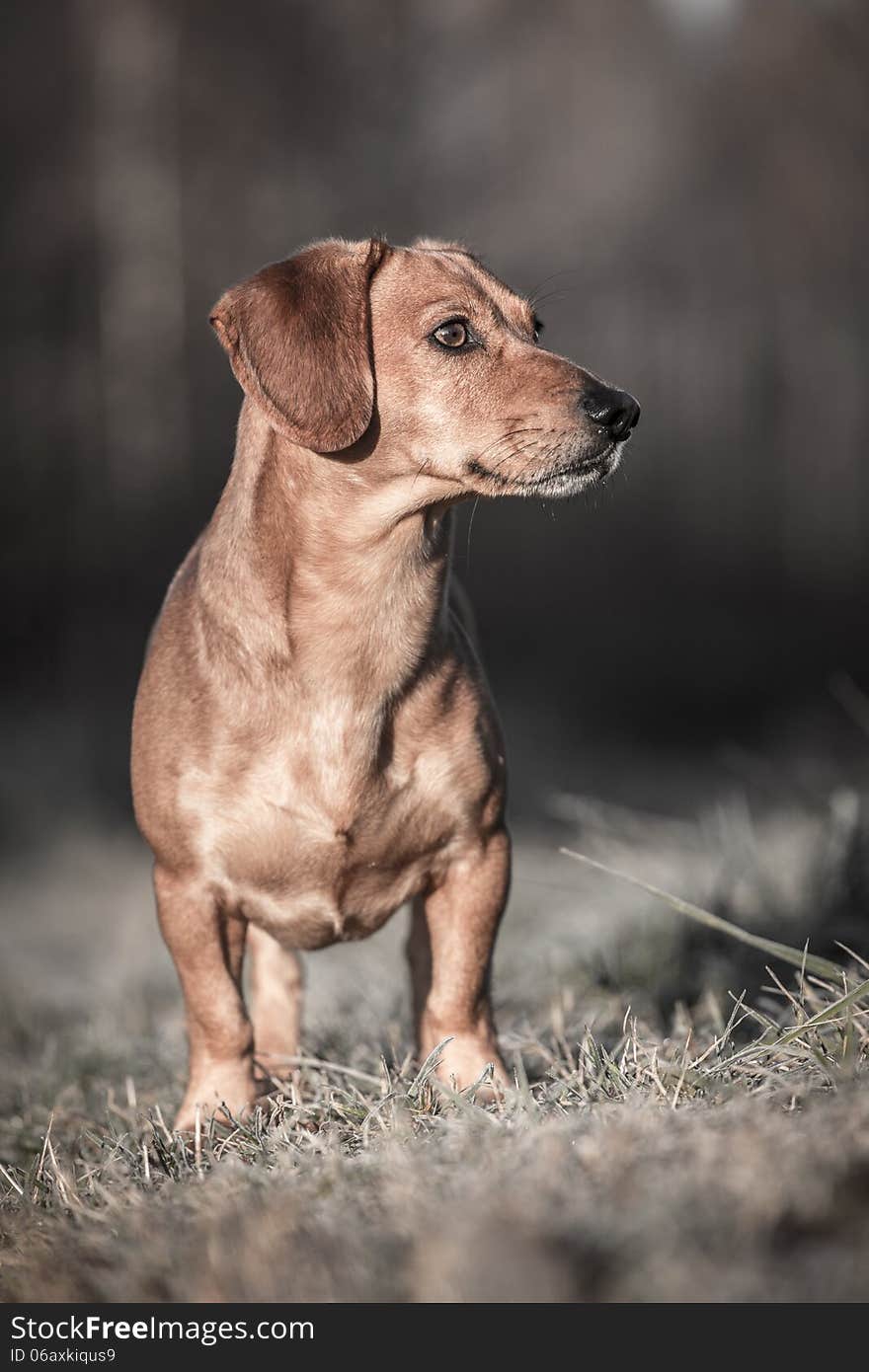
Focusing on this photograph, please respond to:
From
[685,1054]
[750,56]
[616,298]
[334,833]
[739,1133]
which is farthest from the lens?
[616,298]

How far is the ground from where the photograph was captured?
6.35 feet

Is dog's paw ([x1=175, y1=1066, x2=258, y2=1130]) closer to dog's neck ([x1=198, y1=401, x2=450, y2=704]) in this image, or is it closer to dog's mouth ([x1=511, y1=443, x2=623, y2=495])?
dog's neck ([x1=198, y1=401, x2=450, y2=704])

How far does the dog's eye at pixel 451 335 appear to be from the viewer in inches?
142

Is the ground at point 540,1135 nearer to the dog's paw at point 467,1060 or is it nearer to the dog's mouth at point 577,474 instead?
the dog's paw at point 467,1060

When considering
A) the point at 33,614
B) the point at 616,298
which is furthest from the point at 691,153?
the point at 33,614

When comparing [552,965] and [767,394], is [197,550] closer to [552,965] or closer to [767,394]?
[552,965]

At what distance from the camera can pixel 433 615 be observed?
3.64 m

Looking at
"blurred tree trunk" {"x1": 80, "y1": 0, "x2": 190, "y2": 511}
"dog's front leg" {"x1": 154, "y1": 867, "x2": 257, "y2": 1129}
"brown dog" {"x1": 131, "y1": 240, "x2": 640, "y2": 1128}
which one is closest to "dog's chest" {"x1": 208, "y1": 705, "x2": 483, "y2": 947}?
"brown dog" {"x1": 131, "y1": 240, "x2": 640, "y2": 1128}

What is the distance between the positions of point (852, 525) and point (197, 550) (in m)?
22.0

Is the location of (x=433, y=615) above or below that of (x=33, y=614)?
above

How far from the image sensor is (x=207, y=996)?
3.65m

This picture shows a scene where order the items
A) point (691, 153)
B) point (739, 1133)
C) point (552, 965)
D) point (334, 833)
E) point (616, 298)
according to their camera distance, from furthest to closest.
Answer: point (691, 153) < point (616, 298) < point (552, 965) < point (334, 833) < point (739, 1133)

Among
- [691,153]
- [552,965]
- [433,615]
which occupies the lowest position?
[552,965]

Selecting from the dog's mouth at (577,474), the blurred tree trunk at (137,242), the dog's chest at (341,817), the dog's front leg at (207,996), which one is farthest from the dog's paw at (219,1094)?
the blurred tree trunk at (137,242)
